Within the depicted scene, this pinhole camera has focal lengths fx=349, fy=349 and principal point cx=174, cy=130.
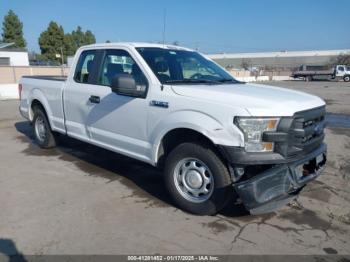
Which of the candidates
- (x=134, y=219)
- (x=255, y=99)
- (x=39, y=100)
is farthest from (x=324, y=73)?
(x=134, y=219)

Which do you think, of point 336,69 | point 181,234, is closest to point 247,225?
point 181,234

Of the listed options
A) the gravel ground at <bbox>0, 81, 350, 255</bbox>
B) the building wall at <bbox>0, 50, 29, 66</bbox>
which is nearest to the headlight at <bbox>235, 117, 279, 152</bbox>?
the gravel ground at <bbox>0, 81, 350, 255</bbox>

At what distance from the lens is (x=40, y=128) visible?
7223 mm

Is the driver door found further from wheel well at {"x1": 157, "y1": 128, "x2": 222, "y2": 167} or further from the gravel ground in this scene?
the gravel ground

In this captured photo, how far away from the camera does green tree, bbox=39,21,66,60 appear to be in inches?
2336

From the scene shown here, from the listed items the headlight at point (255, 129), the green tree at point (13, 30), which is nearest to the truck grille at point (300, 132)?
the headlight at point (255, 129)

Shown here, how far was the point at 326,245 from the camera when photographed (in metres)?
3.50

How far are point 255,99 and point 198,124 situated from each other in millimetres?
665

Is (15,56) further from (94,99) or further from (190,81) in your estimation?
(190,81)

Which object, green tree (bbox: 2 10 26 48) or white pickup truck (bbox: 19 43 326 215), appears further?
green tree (bbox: 2 10 26 48)

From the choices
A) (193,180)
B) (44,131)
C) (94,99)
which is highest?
(94,99)

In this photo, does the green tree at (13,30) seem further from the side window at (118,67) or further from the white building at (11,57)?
the side window at (118,67)

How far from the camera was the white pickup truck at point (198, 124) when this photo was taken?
3.59 metres

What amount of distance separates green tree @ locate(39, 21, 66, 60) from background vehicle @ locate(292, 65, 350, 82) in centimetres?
3915
